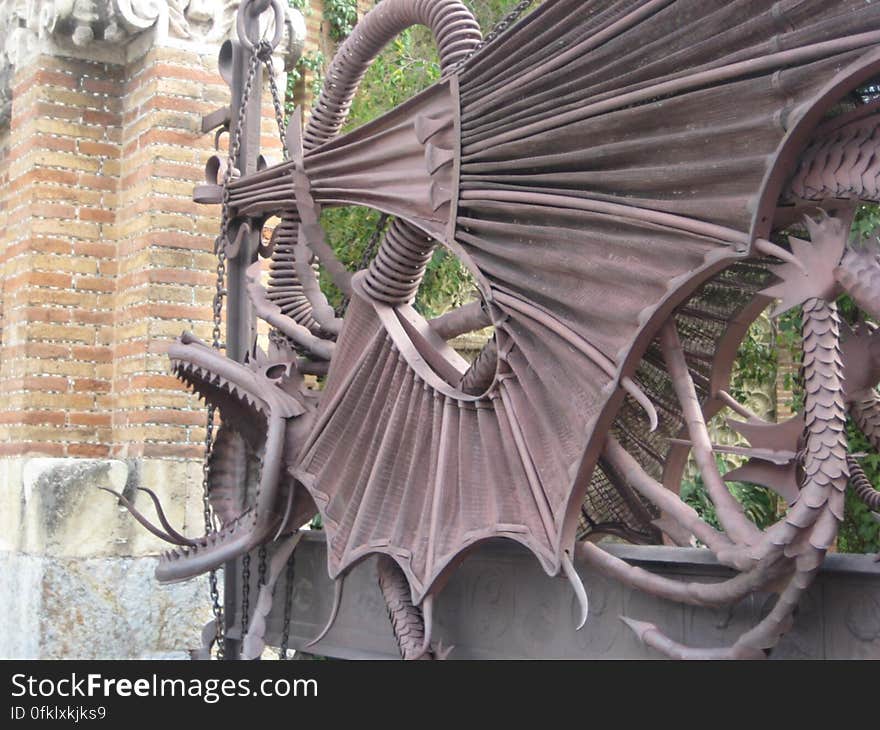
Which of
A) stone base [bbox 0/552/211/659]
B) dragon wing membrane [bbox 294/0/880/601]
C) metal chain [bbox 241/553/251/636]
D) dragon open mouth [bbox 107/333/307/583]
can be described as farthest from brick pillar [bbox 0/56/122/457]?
dragon wing membrane [bbox 294/0/880/601]

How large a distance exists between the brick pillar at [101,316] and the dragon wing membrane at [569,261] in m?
1.43

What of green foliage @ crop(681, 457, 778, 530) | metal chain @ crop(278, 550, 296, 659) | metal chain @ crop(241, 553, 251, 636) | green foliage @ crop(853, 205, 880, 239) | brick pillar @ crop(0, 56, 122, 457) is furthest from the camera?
green foliage @ crop(681, 457, 778, 530)

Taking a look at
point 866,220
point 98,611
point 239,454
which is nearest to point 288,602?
point 239,454

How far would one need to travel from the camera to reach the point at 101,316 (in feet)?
13.9

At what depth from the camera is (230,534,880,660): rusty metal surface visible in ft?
5.90

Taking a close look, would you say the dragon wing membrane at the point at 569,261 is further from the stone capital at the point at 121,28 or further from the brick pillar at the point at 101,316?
the stone capital at the point at 121,28

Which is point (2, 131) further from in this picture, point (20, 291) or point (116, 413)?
point (116, 413)

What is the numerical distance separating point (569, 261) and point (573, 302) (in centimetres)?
8

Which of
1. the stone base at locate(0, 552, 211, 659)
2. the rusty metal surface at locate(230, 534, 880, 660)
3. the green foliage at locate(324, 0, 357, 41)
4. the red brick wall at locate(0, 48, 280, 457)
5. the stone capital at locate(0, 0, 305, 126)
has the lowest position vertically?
the stone base at locate(0, 552, 211, 659)

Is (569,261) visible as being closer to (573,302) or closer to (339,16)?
(573,302)

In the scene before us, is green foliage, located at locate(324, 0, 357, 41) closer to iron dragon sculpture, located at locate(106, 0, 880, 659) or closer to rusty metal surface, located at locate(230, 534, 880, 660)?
iron dragon sculpture, located at locate(106, 0, 880, 659)

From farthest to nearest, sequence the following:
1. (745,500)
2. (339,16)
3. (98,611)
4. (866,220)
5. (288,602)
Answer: (339,16) < (745,500) < (866,220) < (98,611) < (288,602)

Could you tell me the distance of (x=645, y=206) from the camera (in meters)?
1.98

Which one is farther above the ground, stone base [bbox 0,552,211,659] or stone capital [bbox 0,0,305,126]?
stone capital [bbox 0,0,305,126]
